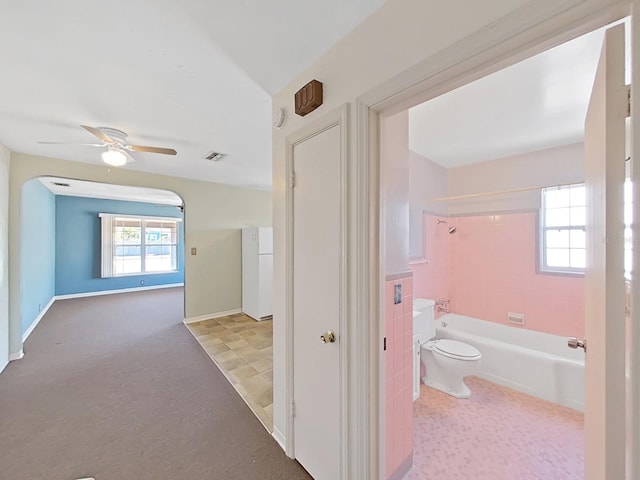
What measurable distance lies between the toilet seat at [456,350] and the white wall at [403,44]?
1635 mm

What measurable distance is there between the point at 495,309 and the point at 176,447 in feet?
11.6

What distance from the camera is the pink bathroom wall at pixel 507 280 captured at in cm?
273

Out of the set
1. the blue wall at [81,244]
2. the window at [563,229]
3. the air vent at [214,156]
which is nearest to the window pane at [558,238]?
the window at [563,229]

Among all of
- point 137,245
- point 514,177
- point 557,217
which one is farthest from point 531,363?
point 137,245

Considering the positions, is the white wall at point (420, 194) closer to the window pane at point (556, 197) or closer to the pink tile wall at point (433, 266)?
the pink tile wall at point (433, 266)

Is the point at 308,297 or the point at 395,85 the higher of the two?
the point at 395,85

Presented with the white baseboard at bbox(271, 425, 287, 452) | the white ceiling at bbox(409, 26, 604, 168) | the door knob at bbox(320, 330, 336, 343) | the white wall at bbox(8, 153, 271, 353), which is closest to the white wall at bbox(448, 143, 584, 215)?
the white ceiling at bbox(409, 26, 604, 168)

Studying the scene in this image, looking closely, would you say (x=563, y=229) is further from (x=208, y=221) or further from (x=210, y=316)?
(x=210, y=316)

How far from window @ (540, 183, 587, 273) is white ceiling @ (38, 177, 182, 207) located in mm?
5425

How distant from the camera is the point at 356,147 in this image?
114 centimetres

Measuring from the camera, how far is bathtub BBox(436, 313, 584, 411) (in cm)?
215
